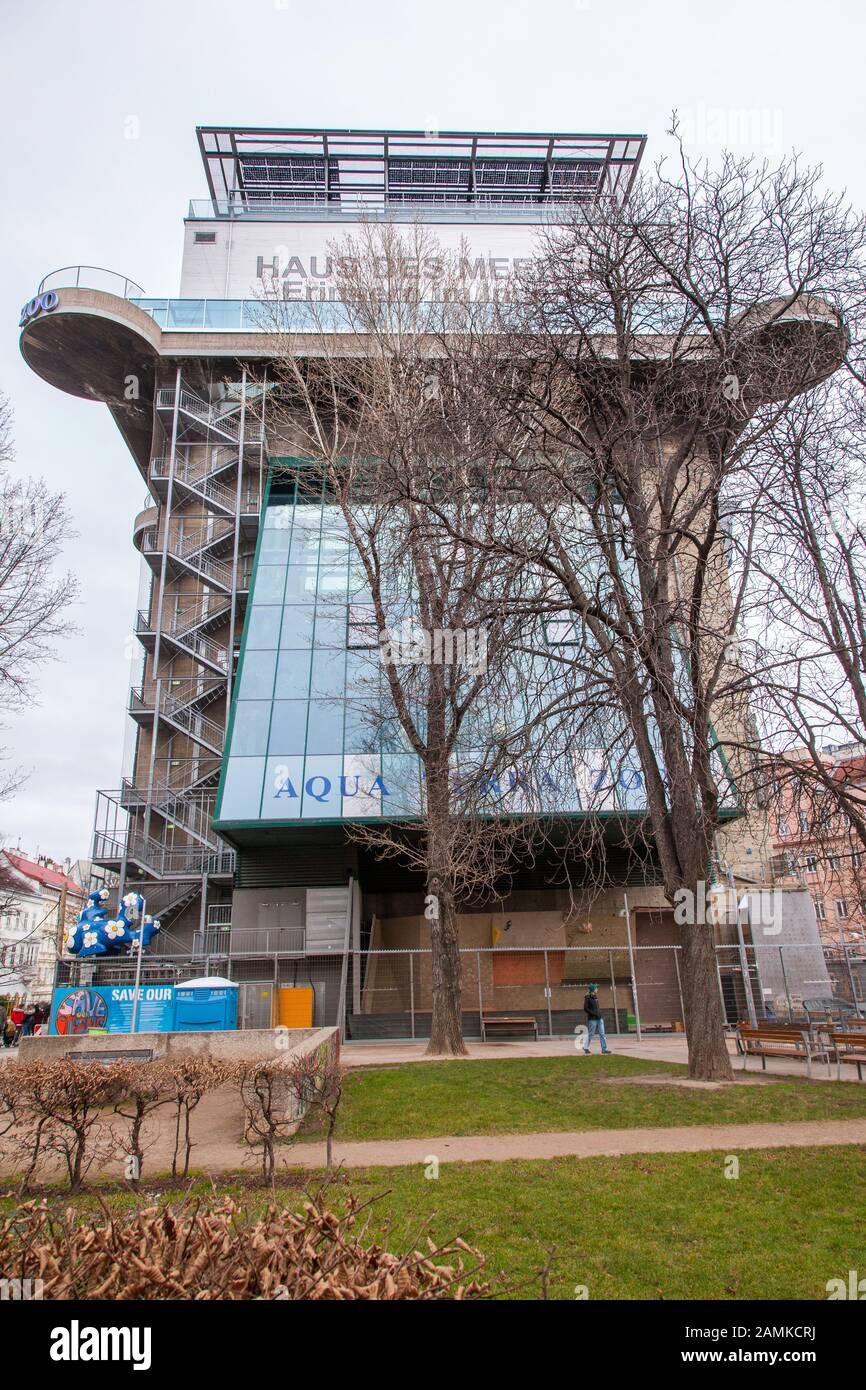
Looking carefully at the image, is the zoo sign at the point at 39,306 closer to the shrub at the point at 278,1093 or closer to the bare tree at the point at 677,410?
the bare tree at the point at 677,410

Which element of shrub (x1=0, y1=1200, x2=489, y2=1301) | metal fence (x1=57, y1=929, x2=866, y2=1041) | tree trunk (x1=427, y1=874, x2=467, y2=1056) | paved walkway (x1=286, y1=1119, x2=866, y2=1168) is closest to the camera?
shrub (x1=0, y1=1200, x2=489, y2=1301)

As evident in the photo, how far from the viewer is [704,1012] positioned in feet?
45.6

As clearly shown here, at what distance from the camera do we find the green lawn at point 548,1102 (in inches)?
431

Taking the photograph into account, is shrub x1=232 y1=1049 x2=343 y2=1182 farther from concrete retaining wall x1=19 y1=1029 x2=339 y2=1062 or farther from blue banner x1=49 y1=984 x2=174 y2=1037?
blue banner x1=49 y1=984 x2=174 y2=1037

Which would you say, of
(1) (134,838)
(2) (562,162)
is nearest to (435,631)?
(1) (134,838)

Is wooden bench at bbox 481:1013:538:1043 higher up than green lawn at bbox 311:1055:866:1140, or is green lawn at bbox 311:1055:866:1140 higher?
wooden bench at bbox 481:1013:538:1043

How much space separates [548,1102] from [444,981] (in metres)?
6.44

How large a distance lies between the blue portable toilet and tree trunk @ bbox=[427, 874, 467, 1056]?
186 inches

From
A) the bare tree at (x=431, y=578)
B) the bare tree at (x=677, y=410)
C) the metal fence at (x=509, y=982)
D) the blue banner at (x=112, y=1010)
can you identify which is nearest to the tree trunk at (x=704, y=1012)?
the bare tree at (x=677, y=410)

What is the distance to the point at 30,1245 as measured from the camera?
2736 mm

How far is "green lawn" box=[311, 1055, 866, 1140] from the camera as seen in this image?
35.9 ft

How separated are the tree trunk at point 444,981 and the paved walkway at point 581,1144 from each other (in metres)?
8.24

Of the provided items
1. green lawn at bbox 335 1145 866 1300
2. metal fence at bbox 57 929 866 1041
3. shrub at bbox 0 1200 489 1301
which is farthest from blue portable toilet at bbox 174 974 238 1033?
shrub at bbox 0 1200 489 1301
